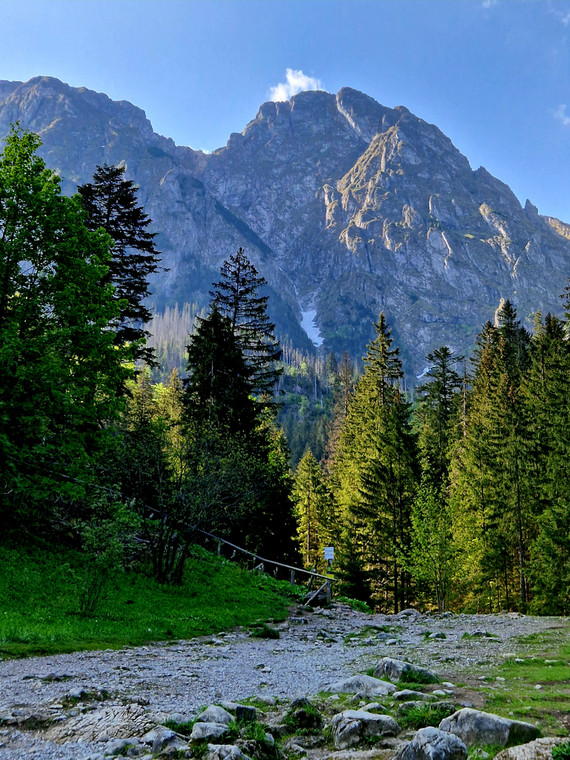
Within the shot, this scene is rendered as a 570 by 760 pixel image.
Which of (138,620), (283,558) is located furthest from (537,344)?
(138,620)

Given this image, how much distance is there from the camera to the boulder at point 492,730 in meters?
4.92

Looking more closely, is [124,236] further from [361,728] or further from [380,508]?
[361,728]

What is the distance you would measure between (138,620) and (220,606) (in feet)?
15.9

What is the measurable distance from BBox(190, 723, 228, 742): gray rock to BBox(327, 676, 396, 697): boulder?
2.75 meters

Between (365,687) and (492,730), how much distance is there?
10.4ft

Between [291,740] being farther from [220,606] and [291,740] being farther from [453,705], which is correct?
[220,606]

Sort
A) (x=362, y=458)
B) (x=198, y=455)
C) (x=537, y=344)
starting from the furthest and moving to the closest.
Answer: (x=537, y=344) < (x=362, y=458) < (x=198, y=455)

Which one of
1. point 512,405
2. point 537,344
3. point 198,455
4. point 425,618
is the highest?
point 537,344

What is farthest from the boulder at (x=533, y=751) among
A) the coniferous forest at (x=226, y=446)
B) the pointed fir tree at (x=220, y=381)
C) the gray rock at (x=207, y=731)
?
the pointed fir tree at (x=220, y=381)

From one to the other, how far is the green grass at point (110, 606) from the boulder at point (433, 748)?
8.75 meters

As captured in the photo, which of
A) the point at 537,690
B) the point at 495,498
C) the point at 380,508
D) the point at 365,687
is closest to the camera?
the point at 537,690

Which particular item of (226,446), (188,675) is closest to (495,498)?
(226,446)

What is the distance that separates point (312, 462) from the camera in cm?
5138

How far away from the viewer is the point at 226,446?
2186 cm
